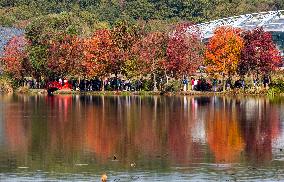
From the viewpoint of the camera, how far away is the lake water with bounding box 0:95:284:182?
2672cm

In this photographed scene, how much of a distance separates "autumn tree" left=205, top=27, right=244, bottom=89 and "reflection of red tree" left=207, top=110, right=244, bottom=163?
27074 millimetres

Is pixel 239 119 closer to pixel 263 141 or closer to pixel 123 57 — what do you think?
pixel 263 141

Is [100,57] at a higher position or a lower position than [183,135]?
higher

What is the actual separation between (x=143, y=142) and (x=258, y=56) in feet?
133

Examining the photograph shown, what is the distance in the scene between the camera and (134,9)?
152m

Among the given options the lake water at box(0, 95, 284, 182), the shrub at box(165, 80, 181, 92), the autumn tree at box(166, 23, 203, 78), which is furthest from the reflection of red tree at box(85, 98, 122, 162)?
the autumn tree at box(166, 23, 203, 78)

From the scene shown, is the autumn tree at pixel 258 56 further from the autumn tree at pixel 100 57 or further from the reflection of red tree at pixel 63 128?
the reflection of red tree at pixel 63 128

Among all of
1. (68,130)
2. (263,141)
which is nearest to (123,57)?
(68,130)

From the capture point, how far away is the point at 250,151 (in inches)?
1244

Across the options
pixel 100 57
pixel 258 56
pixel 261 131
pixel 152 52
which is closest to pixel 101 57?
pixel 100 57

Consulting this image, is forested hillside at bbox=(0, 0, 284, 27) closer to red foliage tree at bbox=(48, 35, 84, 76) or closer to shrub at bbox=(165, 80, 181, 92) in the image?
red foliage tree at bbox=(48, 35, 84, 76)

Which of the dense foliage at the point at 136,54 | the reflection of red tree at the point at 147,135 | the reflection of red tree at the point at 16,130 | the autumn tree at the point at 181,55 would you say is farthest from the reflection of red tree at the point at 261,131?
the autumn tree at the point at 181,55

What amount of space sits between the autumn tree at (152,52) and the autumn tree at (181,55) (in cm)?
69

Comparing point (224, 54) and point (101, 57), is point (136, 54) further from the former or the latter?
point (224, 54)
